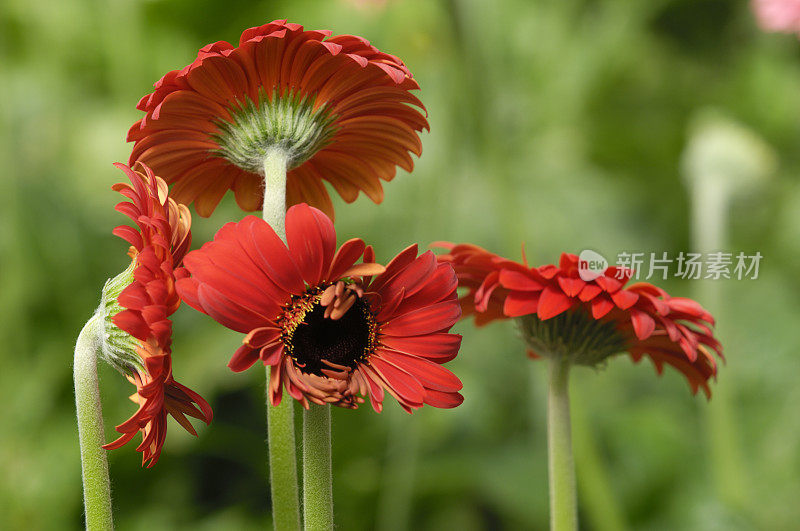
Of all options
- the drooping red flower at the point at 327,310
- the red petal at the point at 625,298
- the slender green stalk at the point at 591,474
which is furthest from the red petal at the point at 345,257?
the slender green stalk at the point at 591,474

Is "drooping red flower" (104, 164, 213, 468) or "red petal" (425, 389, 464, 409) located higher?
"drooping red flower" (104, 164, 213, 468)

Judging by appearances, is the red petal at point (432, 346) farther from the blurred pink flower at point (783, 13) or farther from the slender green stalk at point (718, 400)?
the blurred pink flower at point (783, 13)

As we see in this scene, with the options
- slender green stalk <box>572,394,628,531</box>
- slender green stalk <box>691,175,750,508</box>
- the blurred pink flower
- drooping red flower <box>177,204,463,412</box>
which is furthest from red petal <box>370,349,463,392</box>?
the blurred pink flower

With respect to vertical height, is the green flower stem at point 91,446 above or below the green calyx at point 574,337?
below

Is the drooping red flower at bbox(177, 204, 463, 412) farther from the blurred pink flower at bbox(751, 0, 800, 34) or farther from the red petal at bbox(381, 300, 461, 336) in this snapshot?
the blurred pink flower at bbox(751, 0, 800, 34)

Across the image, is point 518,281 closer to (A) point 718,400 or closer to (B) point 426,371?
(B) point 426,371

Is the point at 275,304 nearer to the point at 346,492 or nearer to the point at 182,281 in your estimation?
the point at 182,281
